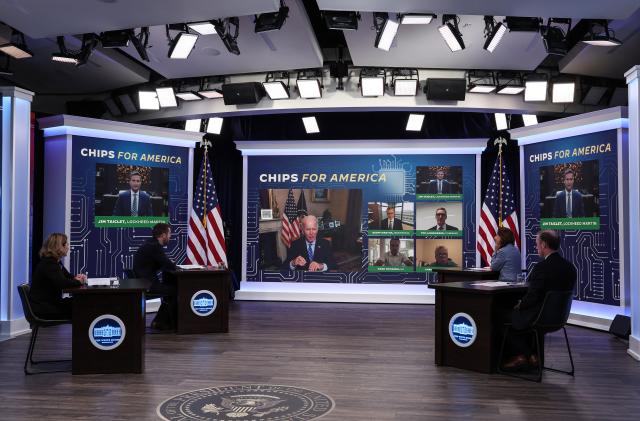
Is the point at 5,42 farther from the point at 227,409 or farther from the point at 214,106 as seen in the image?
the point at 227,409

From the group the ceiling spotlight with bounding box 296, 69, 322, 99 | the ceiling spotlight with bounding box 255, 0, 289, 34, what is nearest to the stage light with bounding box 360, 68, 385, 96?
the ceiling spotlight with bounding box 296, 69, 322, 99

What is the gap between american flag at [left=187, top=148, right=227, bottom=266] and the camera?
30.2 feet

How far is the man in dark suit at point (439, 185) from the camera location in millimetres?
9859

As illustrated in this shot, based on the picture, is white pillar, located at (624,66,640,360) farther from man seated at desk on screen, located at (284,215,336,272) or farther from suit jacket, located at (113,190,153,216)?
suit jacket, located at (113,190,153,216)

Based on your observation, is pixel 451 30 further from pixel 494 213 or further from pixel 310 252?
pixel 310 252

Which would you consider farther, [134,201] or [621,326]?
[134,201]

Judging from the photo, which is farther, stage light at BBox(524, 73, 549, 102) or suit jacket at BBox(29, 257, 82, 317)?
stage light at BBox(524, 73, 549, 102)

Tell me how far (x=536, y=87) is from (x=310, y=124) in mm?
3728

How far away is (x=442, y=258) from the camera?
9.82 meters

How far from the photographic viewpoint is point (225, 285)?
7070 mm

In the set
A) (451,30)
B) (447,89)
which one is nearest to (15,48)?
(451,30)

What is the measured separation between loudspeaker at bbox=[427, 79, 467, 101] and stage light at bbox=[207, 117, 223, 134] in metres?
3.78

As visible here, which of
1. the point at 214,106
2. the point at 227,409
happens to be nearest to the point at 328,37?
the point at 214,106

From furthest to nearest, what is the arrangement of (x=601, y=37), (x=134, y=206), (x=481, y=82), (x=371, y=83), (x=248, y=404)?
(x=134, y=206) → (x=481, y=82) → (x=371, y=83) → (x=601, y=37) → (x=248, y=404)
